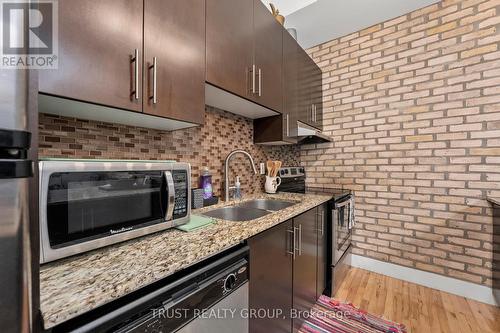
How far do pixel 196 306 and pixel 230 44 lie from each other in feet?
4.50

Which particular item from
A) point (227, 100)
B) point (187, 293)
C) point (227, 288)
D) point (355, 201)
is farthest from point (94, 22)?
point (355, 201)

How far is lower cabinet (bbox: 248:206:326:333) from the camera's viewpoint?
1.02m

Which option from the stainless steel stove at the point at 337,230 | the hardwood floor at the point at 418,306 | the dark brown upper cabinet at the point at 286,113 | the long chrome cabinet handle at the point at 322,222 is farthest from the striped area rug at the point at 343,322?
the dark brown upper cabinet at the point at 286,113

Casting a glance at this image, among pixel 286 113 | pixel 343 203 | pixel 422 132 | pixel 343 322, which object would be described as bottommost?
pixel 343 322

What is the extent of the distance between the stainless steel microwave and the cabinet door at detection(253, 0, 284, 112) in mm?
923

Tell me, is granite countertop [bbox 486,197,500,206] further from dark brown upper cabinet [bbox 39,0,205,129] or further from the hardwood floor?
dark brown upper cabinet [bbox 39,0,205,129]

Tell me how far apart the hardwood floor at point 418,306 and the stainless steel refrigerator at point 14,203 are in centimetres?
218

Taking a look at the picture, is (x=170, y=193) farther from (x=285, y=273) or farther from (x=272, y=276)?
(x=285, y=273)

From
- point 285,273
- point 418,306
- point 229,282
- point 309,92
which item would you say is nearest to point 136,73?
point 229,282

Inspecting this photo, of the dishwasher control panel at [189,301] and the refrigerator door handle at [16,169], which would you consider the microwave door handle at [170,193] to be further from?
the refrigerator door handle at [16,169]

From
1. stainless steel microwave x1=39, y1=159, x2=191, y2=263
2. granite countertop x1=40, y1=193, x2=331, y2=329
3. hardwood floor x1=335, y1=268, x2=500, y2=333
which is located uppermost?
stainless steel microwave x1=39, y1=159, x2=191, y2=263

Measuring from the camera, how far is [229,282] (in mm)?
838

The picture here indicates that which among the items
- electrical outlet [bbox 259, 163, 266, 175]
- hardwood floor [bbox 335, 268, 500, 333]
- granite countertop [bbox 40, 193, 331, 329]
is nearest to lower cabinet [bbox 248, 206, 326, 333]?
granite countertop [bbox 40, 193, 331, 329]

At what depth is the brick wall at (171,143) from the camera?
0.95 m
